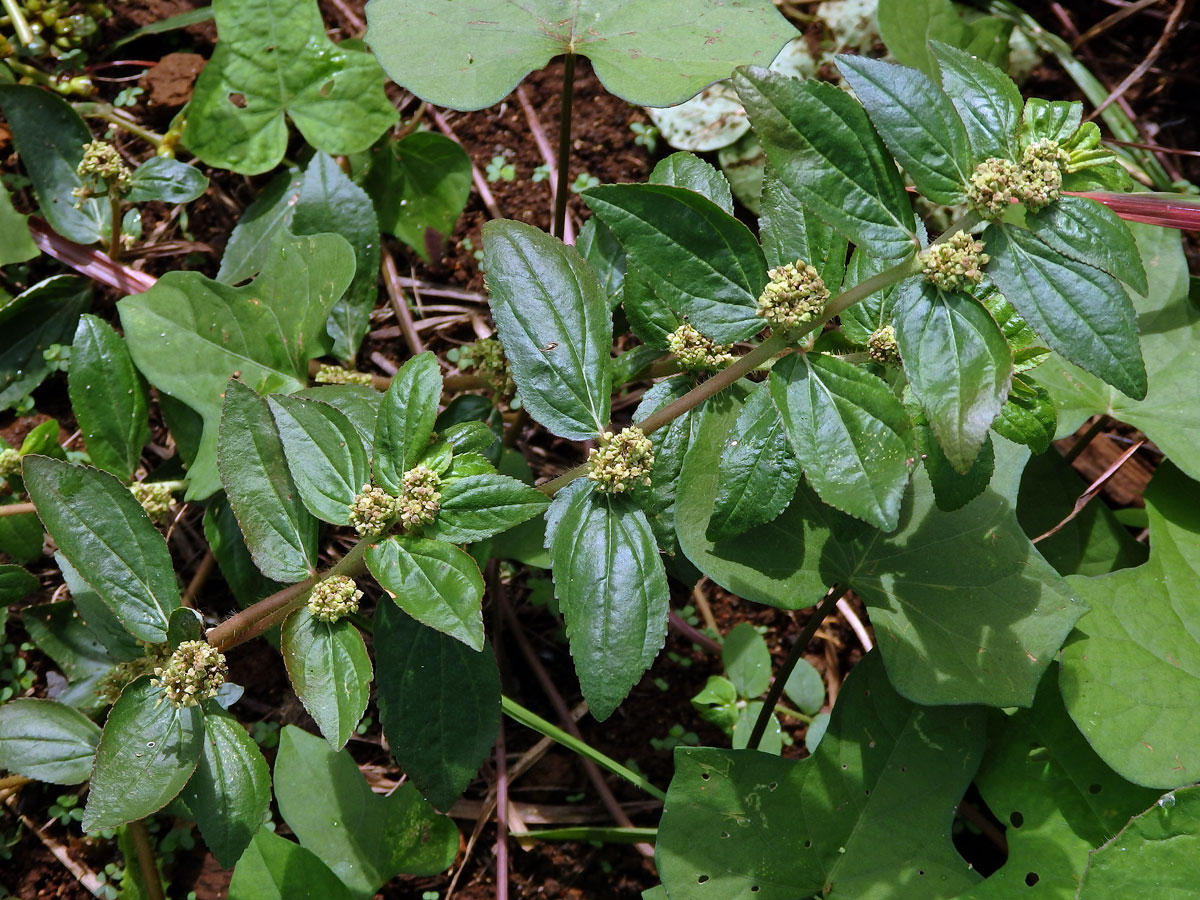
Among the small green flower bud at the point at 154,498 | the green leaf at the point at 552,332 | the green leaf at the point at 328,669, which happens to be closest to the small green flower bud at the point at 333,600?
the green leaf at the point at 328,669

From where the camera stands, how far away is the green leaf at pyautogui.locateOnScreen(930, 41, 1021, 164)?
1.48m

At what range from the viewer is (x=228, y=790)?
1758 mm

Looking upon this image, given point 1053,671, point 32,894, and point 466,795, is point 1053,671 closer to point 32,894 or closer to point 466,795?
point 466,795

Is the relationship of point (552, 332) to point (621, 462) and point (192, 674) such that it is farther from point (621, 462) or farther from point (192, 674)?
point (192, 674)

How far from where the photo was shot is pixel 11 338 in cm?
247

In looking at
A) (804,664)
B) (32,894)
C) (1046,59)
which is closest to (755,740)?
(804,664)

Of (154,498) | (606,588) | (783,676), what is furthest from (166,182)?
(783,676)

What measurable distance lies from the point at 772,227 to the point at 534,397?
1.72 ft

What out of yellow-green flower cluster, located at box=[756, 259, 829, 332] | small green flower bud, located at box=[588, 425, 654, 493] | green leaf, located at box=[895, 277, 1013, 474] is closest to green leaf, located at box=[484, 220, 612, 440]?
small green flower bud, located at box=[588, 425, 654, 493]

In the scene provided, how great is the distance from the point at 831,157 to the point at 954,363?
367mm

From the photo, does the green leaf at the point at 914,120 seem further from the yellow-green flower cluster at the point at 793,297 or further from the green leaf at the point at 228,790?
the green leaf at the point at 228,790

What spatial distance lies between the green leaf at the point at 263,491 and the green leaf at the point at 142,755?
0.30 metres

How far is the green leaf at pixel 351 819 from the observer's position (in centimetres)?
213

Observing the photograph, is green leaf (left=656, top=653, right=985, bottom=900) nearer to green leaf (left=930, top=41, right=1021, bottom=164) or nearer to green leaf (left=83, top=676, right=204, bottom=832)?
green leaf (left=83, top=676, right=204, bottom=832)
